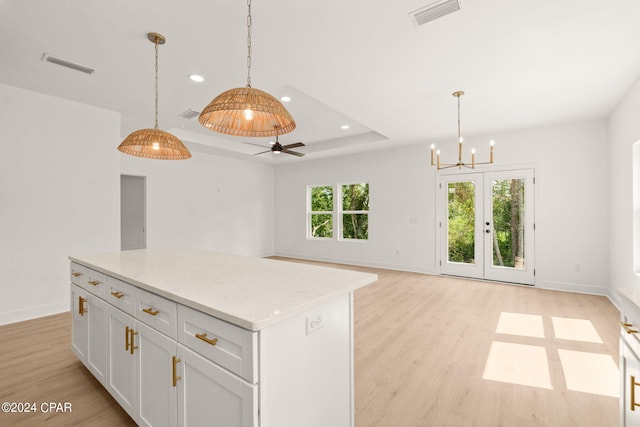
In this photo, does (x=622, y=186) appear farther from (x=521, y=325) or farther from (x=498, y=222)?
(x=521, y=325)

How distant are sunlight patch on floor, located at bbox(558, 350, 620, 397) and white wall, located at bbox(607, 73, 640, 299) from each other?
128 cm

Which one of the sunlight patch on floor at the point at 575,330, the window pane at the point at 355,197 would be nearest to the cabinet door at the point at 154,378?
the sunlight patch on floor at the point at 575,330

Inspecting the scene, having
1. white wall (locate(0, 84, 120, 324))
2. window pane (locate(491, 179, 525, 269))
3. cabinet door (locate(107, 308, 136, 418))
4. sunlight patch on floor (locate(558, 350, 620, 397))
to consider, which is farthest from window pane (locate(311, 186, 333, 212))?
cabinet door (locate(107, 308, 136, 418))

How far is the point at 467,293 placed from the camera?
4.61 meters

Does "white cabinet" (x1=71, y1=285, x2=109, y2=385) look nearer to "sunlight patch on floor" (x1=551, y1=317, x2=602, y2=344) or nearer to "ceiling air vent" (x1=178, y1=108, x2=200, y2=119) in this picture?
"ceiling air vent" (x1=178, y1=108, x2=200, y2=119)

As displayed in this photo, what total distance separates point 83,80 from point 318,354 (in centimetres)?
383

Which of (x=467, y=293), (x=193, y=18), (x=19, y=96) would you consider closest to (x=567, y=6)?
(x=193, y=18)

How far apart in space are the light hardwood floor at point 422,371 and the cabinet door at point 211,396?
2.91 feet

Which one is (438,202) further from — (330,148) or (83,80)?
(83,80)

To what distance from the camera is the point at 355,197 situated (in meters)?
7.32

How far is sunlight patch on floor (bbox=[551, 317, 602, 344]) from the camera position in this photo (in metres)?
2.95

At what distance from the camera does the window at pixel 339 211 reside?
23.7ft

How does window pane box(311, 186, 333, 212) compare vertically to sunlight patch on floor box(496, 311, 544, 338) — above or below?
above

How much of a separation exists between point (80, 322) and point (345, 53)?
123 inches
